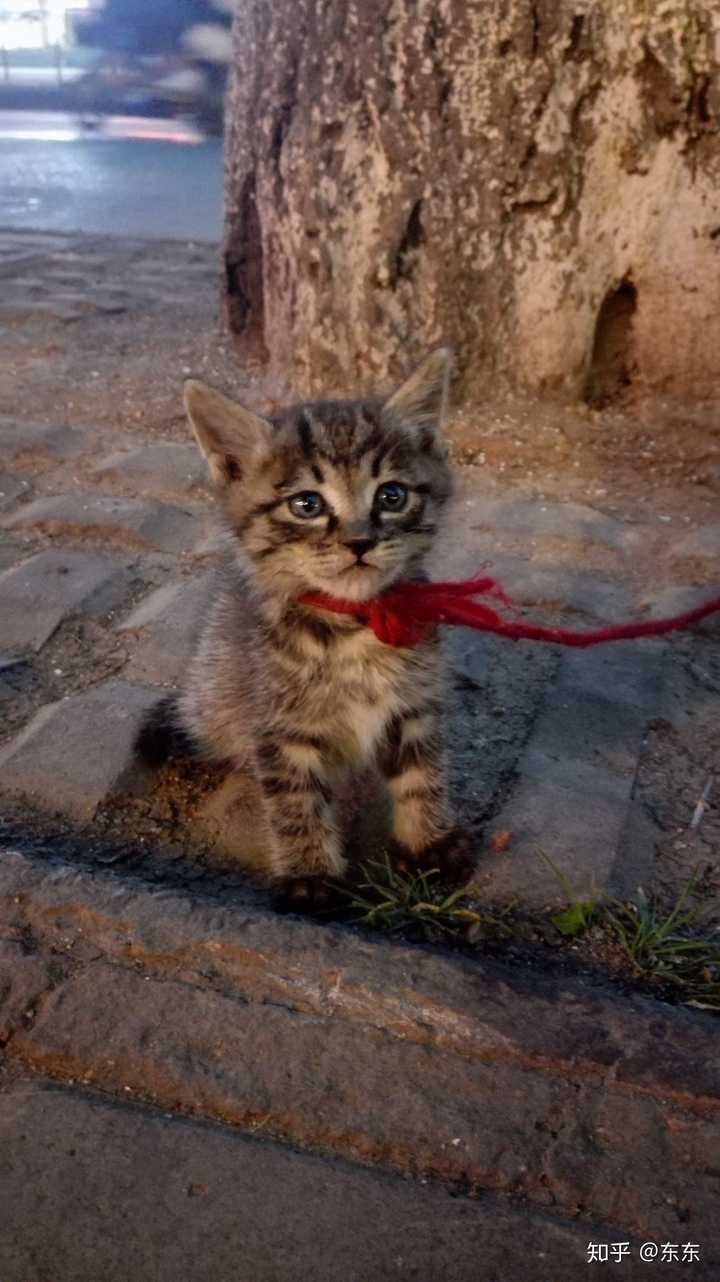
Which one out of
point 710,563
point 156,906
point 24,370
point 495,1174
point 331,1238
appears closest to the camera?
point 331,1238

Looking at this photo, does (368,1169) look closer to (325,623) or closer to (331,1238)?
(331,1238)

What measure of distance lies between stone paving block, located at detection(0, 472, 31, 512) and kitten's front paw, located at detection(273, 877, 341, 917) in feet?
7.37

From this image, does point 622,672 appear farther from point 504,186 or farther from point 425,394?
point 504,186

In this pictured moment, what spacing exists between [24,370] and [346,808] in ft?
11.6

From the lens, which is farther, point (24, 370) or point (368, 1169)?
point (24, 370)

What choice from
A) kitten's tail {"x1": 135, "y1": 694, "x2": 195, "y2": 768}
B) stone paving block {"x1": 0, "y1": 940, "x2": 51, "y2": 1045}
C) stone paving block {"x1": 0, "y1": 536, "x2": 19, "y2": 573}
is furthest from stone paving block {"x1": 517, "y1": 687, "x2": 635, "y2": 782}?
stone paving block {"x1": 0, "y1": 536, "x2": 19, "y2": 573}

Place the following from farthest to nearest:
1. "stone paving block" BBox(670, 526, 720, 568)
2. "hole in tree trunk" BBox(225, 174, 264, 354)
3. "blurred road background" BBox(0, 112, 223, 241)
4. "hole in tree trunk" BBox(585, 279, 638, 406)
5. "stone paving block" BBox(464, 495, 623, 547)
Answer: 1. "blurred road background" BBox(0, 112, 223, 241)
2. "hole in tree trunk" BBox(225, 174, 264, 354)
3. "hole in tree trunk" BBox(585, 279, 638, 406)
4. "stone paving block" BBox(464, 495, 623, 547)
5. "stone paving block" BBox(670, 526, 720, 568)

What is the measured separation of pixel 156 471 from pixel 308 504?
206 centimetres

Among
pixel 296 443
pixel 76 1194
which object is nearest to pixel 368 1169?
pixel 76 1194

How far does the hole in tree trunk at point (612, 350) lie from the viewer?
453cm

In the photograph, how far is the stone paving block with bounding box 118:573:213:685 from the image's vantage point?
125 inches

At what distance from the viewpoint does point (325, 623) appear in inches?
98.5

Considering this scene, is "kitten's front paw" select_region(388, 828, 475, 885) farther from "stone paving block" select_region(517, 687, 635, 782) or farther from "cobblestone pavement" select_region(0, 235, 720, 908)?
"stone paving block" select_region(517, 687, 635, 782)

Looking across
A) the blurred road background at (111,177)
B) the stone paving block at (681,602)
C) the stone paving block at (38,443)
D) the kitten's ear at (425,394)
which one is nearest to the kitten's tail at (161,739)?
the kitten's ear at (425,394)
